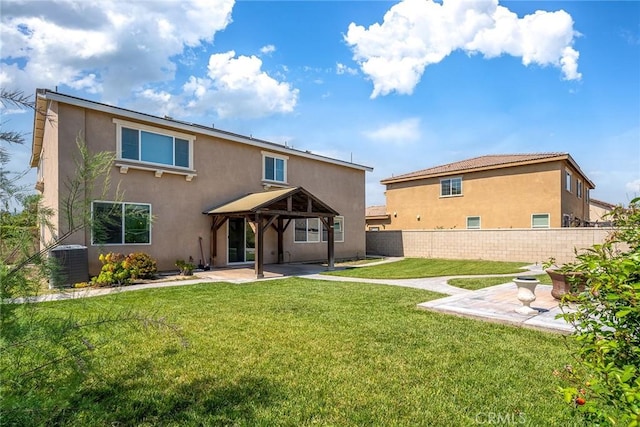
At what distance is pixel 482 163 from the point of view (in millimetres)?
25062

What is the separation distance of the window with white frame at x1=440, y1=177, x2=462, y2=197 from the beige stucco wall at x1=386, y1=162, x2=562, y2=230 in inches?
10.2

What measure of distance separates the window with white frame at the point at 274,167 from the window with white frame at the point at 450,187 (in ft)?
44.2

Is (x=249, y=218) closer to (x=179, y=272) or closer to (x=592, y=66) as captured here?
(x=179, y=272)

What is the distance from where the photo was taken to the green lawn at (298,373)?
128 inches

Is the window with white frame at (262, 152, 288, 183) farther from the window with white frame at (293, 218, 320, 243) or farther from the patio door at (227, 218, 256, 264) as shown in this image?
the patio door at (227, 218, 256, 264)

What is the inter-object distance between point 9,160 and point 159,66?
414 inches

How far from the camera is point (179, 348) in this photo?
5.28 m

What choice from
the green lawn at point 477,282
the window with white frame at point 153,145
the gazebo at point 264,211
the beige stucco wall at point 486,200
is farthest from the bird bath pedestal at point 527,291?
the beige stucco wall at point 486,200

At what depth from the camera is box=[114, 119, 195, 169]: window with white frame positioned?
13.1 metres

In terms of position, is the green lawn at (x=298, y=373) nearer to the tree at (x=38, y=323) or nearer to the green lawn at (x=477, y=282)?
the tree at (x=38, y=323)

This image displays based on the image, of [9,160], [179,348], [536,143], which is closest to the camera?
[9,160]

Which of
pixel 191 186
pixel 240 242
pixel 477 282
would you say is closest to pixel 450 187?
pixel 477 282

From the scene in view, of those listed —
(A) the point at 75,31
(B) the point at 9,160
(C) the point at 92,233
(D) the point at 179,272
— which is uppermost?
(A) the point at 75,31


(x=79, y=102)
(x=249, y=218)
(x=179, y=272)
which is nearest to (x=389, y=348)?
(x=249, y=218)
